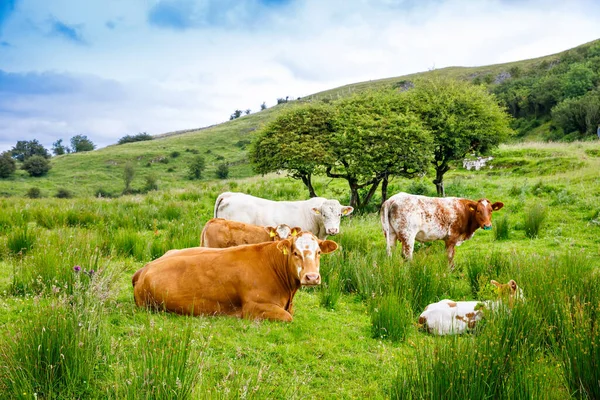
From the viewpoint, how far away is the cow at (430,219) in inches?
376

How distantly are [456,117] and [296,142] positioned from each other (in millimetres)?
6465

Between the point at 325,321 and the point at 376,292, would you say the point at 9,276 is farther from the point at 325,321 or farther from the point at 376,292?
the point at 376,292

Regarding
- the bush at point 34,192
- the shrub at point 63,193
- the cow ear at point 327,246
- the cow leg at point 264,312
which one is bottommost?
the cow leg at point 264,312

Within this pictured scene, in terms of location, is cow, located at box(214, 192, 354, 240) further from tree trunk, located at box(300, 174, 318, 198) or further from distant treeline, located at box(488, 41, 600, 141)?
distant treeline, located at box(488, 41, 600, 141)

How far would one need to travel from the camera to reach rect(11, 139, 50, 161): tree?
288 ft

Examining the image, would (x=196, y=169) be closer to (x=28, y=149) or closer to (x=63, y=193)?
(x=63, y=193)

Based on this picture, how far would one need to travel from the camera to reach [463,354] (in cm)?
327

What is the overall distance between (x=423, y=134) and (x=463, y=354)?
1292 cm

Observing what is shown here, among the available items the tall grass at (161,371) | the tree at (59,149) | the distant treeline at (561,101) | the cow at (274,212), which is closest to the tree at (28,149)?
the tree at (59,149)

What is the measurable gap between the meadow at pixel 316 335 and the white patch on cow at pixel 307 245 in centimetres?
93

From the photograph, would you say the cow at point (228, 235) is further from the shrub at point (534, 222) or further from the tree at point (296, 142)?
the shrub at point (534, 222)

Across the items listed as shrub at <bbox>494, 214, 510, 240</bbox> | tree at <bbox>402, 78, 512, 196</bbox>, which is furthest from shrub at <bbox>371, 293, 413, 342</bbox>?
tree at <bbox>402, 78, 512, 196</bbox>

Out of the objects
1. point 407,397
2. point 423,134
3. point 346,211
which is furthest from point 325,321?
point 423,134

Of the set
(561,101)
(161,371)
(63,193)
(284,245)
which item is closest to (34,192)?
(63,193)
